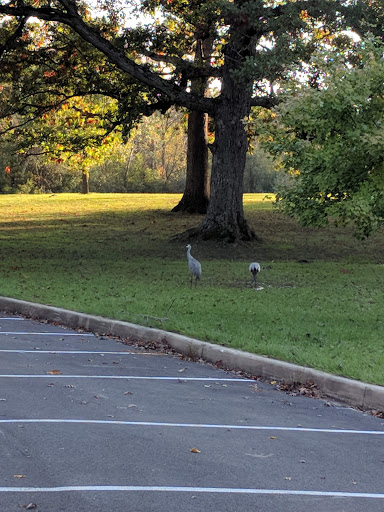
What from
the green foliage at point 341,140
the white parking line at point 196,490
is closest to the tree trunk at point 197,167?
the green foliage at point 341,140

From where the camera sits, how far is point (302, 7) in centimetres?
2080

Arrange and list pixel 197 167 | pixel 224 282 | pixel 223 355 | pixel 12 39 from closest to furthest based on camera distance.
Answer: pixel 223 355 → pixel 224 282 → pixel 12 39 → pixel 197 167

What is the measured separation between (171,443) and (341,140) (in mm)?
6114

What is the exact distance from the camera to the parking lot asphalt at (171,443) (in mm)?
4918

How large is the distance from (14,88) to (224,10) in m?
9.85

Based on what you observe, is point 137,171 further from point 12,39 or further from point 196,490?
point 196,490

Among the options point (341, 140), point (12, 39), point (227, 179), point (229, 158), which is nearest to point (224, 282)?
point (341, 140)

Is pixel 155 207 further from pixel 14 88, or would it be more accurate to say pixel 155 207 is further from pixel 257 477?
pixel 257 477

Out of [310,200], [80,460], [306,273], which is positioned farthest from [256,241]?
[80,460]

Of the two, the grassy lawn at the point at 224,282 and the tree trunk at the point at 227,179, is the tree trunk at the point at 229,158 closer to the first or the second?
the tree trunk at the point at 227,179

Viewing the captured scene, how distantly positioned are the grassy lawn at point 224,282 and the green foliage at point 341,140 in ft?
5.58

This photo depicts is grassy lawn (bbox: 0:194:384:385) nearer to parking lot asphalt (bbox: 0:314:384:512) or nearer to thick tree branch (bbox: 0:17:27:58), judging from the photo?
parking lot asphalt (bbox: 0:314:384:512)

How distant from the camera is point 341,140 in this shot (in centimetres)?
1091

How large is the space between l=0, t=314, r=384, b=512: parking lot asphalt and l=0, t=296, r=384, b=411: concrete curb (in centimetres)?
20
